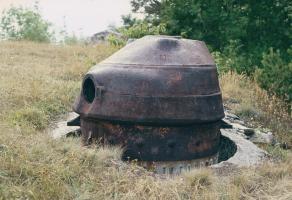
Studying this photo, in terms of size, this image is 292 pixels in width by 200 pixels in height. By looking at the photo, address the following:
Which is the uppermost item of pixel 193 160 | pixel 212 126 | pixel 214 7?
pixel 214 7

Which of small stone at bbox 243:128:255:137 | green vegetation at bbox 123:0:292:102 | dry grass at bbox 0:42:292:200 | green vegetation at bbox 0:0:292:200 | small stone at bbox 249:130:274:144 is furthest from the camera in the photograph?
green vegetation at bbox 123:0:292:102

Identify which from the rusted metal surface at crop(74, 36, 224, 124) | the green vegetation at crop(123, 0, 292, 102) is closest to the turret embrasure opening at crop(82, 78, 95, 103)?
the rusted metal surface at crop(74, 36, 224, 124)

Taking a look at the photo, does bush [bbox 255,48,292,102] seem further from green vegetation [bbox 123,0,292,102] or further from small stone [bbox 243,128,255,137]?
green vegetation [bbox 123,0,292,102]

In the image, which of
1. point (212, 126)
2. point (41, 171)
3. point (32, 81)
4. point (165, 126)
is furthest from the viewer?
point (32, 81)

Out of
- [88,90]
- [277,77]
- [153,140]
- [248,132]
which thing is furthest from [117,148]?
[277,77]

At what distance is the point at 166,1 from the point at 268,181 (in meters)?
9.73

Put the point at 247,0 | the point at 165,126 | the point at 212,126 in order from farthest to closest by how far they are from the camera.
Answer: the point at 247,0, the point at 212,126, the point at 165,126

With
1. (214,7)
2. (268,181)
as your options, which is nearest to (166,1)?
(214,7)

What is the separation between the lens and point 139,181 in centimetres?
435

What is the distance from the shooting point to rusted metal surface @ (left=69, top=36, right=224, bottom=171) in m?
5.38

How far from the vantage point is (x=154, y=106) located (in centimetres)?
536

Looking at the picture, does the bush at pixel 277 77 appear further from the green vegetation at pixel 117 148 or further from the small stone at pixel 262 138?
the small stone at pixel 262 138

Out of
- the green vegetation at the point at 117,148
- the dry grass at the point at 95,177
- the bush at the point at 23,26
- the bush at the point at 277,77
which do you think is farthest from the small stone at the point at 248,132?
the bush at the point at 23,26

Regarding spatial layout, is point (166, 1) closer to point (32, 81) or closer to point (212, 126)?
point (32, 81)
